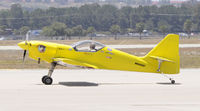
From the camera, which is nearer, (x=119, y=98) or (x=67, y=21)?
(x=119, y=98)

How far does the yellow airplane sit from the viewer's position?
17.7 m

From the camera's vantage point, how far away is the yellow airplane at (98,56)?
1773 centimetres

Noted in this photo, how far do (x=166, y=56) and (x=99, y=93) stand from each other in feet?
14.2

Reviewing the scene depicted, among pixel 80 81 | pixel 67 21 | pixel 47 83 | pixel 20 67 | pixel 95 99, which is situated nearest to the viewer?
pixel 95 99

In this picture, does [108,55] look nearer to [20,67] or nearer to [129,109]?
[129,109]

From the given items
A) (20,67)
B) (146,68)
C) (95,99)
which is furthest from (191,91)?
(20,67)

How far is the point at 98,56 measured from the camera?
18141mm

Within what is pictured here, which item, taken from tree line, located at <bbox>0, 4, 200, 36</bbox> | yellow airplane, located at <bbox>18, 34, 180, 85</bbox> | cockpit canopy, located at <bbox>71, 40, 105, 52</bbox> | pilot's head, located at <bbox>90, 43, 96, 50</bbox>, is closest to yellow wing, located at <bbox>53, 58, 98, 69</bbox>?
yellow airplane, located at <bbox>18, 34, 180, 85</bbox>

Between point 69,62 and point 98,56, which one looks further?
point 98,56

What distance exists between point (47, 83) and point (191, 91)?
5.62 metres

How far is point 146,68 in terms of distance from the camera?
18.5 meters

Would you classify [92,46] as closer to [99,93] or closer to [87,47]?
[87,47]

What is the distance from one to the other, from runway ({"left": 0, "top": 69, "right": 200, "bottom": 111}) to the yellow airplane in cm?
72

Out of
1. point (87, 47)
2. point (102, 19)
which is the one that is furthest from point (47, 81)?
point (102, 19)
